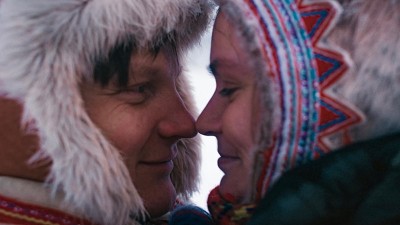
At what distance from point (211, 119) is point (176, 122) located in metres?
0.08

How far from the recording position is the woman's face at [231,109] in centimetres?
108

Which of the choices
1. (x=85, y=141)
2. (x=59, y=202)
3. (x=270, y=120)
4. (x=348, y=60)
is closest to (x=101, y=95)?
(x=85, y=141)

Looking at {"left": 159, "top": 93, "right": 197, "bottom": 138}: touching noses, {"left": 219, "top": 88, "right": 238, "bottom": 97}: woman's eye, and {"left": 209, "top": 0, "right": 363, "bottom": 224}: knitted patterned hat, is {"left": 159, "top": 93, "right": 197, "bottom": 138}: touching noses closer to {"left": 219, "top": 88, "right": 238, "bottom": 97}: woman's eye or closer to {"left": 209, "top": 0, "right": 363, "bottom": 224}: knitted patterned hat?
{"left": 219, "top": 88, "right": 238, "bottom": 97}: woman's eye

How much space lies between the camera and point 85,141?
105 cm

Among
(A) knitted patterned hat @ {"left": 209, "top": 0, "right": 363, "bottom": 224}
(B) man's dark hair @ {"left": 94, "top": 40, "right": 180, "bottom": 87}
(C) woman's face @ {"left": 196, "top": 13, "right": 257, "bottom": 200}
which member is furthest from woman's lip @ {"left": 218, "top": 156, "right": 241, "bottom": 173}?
(B) man's dark hair @ {"left": 94, "top": 40, "right": 180, "bottom": 87}

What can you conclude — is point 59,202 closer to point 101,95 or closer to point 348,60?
point 101,95

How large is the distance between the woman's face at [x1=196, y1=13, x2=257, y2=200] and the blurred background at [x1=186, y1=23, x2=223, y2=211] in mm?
87

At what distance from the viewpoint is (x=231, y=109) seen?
3.62 feet

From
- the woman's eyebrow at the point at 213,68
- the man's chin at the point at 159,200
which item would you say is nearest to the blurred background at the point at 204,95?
the woman's eyebrow at the point at 213,68

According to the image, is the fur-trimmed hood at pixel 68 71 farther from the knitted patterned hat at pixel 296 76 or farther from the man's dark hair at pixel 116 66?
the knitted patterned hat at pixel 296 76

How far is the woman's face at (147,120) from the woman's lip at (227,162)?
0.31ft

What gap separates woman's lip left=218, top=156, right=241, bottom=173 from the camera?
1147 millimetres

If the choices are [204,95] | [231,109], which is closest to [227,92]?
[231,109]

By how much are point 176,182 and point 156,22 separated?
45cm
